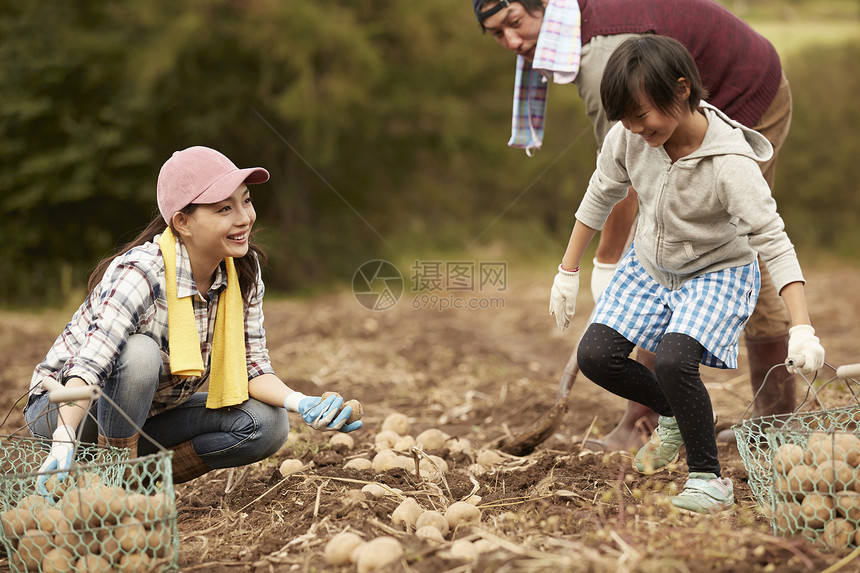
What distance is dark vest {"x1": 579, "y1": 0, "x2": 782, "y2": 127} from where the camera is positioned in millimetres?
A: 2502

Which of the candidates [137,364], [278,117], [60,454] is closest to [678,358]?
[137,364]

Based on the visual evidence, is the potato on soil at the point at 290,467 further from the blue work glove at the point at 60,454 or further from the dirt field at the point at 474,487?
the blue work glove at the point at 60,454

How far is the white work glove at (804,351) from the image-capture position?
5.91ft

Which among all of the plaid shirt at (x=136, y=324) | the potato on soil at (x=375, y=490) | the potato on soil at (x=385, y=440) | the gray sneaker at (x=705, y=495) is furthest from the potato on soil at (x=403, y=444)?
the gray sneaker at (x=705, y=495)

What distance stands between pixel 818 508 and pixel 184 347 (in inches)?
61.6

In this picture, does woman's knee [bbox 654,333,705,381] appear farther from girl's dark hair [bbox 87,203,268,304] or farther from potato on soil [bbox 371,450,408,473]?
girl's dark hair [bbox 87,203,268,304]

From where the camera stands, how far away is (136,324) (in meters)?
2.06

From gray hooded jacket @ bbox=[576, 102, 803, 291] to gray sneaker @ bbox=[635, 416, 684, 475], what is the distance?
461 mm

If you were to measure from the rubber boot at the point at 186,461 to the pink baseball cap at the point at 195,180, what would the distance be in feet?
2.16

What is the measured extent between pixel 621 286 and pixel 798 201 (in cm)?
860

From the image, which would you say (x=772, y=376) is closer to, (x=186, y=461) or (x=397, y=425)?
(x=397, y=425)

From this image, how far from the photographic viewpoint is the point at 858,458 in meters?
1.71

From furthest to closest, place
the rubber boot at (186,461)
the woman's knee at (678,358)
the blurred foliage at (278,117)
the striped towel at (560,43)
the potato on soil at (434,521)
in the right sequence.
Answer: the blurred foliage at (278,117) < the striped towel at (560,43) < the rubber boot at (186,461) < the woman's knee at (678,358) < the potato on soil at (434,521)

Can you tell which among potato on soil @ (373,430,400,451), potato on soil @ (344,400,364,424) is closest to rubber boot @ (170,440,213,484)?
potato on soil @ (344,400,364,424)
